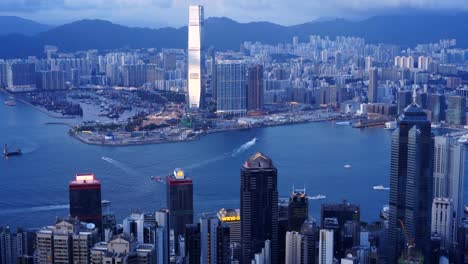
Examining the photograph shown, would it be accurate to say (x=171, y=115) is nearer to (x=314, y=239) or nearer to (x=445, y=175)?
(x=445, y=175)

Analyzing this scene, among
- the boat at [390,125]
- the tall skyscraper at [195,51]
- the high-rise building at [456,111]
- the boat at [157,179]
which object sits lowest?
the boat at [157,179]

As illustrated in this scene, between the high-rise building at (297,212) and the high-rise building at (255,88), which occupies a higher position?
the high-rise building at (255,88)

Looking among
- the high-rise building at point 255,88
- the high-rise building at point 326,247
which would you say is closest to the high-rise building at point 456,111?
the high-rise building at point 255,88

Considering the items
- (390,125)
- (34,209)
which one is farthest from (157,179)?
(390,125)

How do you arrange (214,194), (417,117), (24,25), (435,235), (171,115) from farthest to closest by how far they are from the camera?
(24,25)
(171,115)
(214,194)
(417,117)
(435,235)

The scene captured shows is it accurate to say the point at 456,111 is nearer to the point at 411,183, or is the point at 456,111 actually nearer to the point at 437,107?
the point at 437,107

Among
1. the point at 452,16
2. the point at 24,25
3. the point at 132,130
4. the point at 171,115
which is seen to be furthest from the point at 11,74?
the point at 452,16

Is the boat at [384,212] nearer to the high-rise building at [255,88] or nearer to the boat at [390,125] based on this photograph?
the boat at [390,125]
